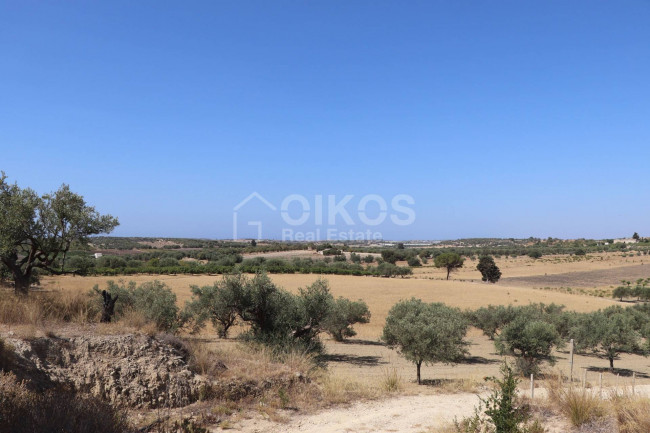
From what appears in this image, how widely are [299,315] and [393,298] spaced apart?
36199 millimetres

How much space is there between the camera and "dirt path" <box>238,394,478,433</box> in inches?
324

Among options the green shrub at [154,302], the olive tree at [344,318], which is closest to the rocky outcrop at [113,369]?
the green shrub at [154,302]

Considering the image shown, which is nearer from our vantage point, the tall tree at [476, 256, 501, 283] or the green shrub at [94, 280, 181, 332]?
the green shrub at [94, 280, 181, 332]

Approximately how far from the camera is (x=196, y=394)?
8836mm


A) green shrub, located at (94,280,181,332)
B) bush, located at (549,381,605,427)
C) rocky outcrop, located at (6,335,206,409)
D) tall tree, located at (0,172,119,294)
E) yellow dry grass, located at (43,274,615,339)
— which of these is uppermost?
tall tree, located at (0,172,119,294)

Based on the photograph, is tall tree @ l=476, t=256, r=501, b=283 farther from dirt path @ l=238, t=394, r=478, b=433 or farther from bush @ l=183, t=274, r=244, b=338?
dirt path @ l=238, t=394, r=478, b=433

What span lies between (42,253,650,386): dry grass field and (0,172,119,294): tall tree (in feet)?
10.1

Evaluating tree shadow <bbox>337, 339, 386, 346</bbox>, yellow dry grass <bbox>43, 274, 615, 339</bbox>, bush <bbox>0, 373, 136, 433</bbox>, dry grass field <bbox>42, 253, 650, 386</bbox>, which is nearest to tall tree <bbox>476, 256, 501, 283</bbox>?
dry grass field <bbox>42, 253, 650, 386</bbox>

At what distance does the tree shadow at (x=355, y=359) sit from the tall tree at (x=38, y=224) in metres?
13.4

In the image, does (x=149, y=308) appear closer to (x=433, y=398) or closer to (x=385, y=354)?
(x=385, y=354)

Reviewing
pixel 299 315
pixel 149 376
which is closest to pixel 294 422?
pixel 149 376

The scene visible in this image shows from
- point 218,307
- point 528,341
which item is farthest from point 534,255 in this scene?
point 218,307

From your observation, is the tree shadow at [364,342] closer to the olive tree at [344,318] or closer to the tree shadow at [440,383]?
the olive tree at [344,318]

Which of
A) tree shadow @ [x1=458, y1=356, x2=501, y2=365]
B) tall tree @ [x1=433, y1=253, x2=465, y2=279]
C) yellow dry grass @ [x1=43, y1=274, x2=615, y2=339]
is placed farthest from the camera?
tall tree @ [x1=433, y1=253, x2=465, y2=279]
